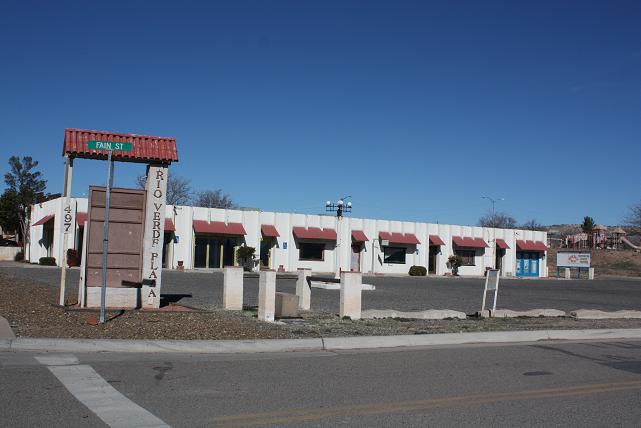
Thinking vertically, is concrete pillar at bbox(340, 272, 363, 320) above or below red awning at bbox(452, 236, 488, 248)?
below

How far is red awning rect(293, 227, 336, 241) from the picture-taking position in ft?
162

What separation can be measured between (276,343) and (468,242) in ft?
163

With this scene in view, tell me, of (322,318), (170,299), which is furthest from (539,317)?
(170,299)

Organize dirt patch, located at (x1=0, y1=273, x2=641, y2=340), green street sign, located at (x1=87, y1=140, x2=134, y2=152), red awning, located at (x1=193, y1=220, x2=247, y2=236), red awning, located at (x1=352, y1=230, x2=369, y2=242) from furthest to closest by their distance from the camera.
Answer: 1. red awning, located at (x1=352, y1=230, x2=369, y2=242)
2. red awning, located at (x1=193, y1=220, x2=247, y2=236)
3. green street sign, located at (x1=87, y1=140, x2=134, y2=152)
4. dirt patch, located at (x1=0, y1=273, x2=641, y2=340)

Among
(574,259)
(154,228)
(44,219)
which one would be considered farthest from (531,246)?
(154,228)

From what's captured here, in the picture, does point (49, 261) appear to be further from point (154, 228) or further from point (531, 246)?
point (531, 246)

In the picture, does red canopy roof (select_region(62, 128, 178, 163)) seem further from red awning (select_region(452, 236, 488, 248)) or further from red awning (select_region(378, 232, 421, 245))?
red awning (select_region(452, 236, 488, 248))

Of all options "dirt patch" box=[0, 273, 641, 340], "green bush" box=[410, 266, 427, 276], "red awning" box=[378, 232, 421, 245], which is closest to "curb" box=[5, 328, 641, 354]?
"dirt patch" box=[0, 273, 641, 340]

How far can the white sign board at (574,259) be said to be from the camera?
5816 cm

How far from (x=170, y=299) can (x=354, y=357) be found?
946cm

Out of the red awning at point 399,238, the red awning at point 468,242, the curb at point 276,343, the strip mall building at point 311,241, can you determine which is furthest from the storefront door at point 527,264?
the curb at point 276,343

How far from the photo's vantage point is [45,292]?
19094 mm

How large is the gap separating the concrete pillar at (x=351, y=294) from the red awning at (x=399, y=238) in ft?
126

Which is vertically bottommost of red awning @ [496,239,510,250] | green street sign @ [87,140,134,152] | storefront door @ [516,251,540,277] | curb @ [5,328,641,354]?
curb @ [5,328,641,354]
